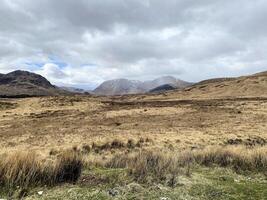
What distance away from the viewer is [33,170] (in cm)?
792

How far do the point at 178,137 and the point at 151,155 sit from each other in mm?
12633

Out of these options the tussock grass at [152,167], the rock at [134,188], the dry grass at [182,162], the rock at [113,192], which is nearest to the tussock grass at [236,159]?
the dry grass at [182,162]

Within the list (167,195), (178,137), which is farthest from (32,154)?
(178,137)

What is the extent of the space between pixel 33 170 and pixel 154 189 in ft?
9.81

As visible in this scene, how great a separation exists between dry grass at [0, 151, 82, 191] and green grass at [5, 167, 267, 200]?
321 millimetres

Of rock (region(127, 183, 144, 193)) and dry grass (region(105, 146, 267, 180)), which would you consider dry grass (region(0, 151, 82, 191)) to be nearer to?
rock (region(127, 183, 144, 193))

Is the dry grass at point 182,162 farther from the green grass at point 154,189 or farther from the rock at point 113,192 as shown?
the rock at point 113,192

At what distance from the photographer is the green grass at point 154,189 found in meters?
7.20

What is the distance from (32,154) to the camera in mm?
8789

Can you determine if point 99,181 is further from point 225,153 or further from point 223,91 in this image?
point 223,91

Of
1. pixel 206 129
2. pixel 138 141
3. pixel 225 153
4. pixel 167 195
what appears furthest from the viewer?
pixel 206 129

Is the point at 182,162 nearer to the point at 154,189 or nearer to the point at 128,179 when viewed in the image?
the point at 128,179

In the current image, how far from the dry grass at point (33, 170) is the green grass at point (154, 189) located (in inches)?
12.6

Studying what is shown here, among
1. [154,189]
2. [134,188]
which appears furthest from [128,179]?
[154,189]
